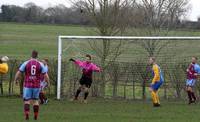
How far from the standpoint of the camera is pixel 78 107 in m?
22.9

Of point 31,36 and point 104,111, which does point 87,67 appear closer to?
point 104,111

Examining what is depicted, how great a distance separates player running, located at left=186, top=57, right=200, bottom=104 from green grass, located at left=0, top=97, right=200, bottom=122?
54 centimetres

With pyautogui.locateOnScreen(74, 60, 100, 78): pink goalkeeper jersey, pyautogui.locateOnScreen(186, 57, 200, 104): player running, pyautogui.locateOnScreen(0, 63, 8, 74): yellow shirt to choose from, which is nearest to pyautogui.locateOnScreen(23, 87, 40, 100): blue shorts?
pyautogui.locateOnScreen(74, 60, 100, 78): pink goalkeeper jersey

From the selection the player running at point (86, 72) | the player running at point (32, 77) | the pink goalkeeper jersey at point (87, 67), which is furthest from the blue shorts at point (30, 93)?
the pink goalkeeper jersey at point (87, 67)

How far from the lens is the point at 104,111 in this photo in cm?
2153

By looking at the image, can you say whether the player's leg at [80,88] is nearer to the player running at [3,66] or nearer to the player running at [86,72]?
the player running at [86,72]

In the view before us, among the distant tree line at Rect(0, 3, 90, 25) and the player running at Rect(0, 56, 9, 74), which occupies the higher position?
the distant tree line at Rect(0, 3, 90, 25)

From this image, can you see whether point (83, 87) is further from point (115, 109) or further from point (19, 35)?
point (19, 35)

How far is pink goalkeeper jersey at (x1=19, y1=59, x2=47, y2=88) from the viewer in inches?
701

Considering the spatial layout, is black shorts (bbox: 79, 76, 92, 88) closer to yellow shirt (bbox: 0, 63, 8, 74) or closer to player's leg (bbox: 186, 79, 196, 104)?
yellow shirt (bbox: 0, 63, 8, 74)

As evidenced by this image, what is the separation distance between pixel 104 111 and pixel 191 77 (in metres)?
5.23

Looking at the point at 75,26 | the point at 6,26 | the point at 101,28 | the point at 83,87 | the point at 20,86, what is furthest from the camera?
the point at 6,26

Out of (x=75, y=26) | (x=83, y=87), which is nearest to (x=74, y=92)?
(x=83, y=87)

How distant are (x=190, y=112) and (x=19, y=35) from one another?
4427 cm
